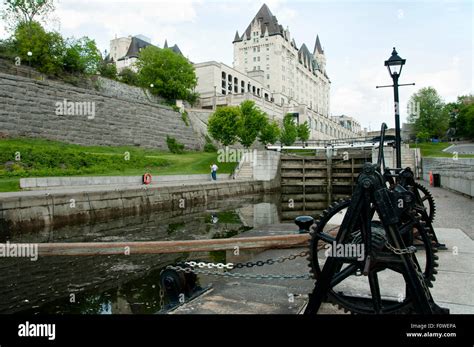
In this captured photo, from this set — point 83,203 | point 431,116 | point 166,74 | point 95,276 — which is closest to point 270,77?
point 431,116

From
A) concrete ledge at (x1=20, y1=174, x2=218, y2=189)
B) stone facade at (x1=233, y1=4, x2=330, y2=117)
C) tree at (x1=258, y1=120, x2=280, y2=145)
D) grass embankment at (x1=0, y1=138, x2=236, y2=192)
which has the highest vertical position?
stone facade at (x1=233, y1=4, x2=330, y2=117)

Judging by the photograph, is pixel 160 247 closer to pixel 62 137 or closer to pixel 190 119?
pixel 62 137

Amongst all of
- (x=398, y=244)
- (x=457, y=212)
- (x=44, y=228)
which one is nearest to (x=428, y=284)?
(x=398, y=244)

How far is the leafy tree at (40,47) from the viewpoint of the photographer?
3600cm

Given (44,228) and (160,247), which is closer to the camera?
(160,247)

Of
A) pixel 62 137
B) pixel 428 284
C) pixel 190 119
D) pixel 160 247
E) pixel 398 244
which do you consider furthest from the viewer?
pixel 190 119

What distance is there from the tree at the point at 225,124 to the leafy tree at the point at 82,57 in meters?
14.7

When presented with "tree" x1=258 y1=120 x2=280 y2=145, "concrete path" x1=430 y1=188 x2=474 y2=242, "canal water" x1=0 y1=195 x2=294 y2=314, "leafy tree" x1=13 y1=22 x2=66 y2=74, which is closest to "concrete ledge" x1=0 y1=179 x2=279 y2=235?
"canal water" x1=0 y1=195 x2=294 y2=314

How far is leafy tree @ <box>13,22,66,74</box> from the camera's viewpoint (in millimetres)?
36000

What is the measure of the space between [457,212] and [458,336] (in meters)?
9.63

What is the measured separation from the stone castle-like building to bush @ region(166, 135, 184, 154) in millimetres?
23474

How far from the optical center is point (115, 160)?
86.2 ft

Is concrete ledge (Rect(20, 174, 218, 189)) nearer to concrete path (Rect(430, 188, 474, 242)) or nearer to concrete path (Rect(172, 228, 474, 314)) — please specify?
concrete path (Rect(172, 228, 474, 314))

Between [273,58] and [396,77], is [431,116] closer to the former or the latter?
[273,58]
